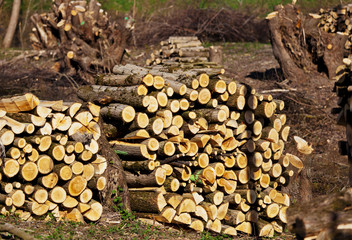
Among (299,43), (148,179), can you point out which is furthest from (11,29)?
(148,179)

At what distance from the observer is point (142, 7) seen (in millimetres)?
25625

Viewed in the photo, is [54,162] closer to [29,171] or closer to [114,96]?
[29,171]

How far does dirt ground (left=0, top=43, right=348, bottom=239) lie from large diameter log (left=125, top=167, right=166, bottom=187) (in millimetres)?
591

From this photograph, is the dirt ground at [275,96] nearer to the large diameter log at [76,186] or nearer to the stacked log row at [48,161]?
the stacked log row at [48,161]

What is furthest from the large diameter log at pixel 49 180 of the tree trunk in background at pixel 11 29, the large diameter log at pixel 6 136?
the tree trunk in background at pixel 11 29

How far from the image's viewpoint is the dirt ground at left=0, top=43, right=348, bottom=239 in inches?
223

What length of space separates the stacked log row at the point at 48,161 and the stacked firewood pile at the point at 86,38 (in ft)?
23.3

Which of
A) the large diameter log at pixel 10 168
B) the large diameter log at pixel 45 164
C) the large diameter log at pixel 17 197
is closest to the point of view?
the large diameter log at pixel 10 168

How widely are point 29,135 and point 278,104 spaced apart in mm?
3894

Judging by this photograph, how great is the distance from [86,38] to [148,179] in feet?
27.9

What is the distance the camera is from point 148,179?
6188 mm

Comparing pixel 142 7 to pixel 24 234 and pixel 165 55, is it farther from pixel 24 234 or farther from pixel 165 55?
Answer: pixel 24 234

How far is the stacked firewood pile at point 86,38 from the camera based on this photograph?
13.0 m

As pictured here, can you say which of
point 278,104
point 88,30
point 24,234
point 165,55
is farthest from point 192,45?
point 24,234
